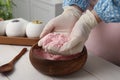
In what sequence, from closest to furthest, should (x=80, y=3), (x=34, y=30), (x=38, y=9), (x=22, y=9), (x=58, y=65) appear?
(x=58, y=65)
(x=80, y=3)
(x=34, y=30)
(x=38, y=9)
(x=22, y=9)

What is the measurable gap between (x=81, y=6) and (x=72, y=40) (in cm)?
16

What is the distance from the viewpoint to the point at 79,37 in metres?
0.60

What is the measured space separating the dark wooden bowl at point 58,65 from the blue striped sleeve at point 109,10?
112 millimetres

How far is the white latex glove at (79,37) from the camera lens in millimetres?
584

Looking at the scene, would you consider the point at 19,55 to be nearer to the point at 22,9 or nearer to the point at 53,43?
the point at 53,43

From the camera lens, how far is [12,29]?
0.82 metres

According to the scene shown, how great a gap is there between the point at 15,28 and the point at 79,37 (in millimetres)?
296

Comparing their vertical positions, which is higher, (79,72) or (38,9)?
(79,72)

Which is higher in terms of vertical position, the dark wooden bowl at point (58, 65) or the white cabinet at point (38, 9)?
the dark wooden bowl at point (58, 65)

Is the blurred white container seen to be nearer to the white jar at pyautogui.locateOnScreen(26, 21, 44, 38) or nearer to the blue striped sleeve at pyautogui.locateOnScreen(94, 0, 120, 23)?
the white jar at pyautogui.locateOnScreen(26, 21, 44, 38)

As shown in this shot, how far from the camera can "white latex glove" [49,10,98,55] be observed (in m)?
0.58

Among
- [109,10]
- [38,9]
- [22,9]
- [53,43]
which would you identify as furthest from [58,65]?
[22,9]

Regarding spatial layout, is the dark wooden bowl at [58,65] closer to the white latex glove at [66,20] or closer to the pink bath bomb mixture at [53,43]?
the pink bath bomb mixture at [53,43]

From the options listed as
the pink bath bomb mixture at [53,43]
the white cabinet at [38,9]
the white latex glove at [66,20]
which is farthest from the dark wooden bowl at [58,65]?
the white cabinet at [38,9]
